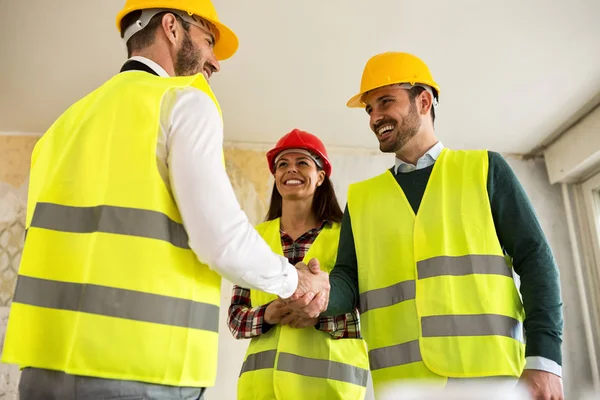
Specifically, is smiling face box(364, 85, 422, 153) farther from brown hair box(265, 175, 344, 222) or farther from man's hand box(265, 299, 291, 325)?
man's hand box(265, 299, 291, 325)

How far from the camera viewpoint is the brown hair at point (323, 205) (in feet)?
8.21

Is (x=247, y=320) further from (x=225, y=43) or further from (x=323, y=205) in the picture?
(x=225, y=43)

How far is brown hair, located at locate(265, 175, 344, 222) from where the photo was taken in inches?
98.5

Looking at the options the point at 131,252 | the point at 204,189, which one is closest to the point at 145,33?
the point at 204,189

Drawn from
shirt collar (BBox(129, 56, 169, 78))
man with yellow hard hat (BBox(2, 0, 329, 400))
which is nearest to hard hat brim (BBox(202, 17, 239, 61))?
shirt collar (BBox(129, 56, 169, 78))

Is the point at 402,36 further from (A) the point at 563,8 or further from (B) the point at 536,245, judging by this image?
(B) the point at 536,245

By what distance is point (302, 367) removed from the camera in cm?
208

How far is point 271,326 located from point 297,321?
15 cm

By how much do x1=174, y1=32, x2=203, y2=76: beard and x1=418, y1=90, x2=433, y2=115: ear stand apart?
963 mm

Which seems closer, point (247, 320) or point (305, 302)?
point (305, 302)

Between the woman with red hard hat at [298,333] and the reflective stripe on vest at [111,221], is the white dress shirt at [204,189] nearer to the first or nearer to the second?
the reflective stripe on vest at [111,221]

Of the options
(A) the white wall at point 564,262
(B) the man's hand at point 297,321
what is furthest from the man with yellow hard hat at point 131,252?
(A) the white wall at point 564,262

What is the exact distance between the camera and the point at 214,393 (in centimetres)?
354

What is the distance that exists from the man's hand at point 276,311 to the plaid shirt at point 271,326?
0.16ft
